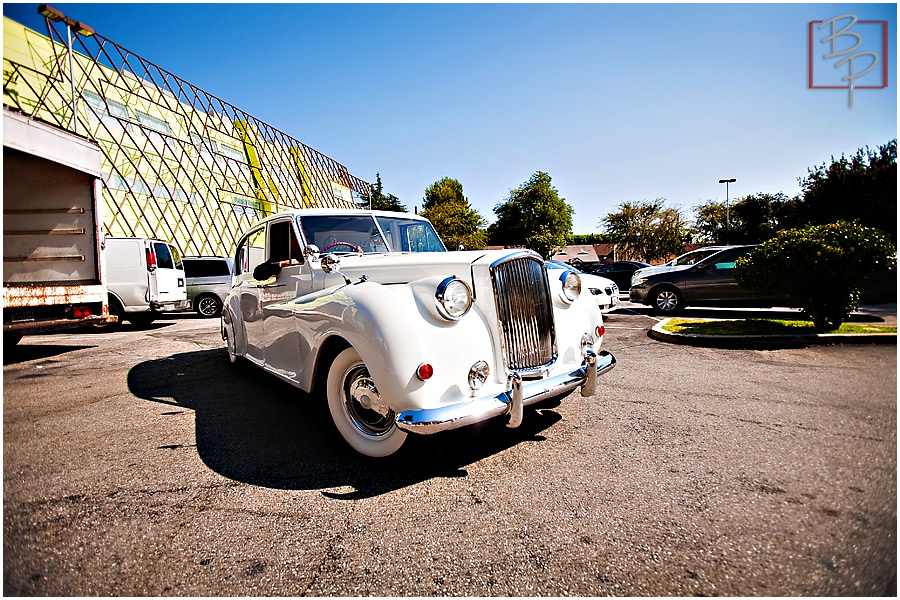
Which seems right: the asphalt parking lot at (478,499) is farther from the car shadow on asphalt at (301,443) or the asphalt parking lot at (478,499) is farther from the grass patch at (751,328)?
the grass patch at (751,328)

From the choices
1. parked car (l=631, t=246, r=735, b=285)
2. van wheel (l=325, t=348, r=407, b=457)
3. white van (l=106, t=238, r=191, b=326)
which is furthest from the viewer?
parked car (l=631, t=246, r=735, b=285)

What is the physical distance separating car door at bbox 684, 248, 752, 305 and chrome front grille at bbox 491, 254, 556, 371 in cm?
872

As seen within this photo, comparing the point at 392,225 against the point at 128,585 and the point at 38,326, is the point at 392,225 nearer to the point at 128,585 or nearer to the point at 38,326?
the point at 128,585

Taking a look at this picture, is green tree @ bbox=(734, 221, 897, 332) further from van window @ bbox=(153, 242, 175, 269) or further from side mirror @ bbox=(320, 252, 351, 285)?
van window @ bbox=(153, 242, 175, 269)

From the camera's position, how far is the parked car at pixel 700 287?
10.1 meters

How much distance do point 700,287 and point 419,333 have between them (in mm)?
9806

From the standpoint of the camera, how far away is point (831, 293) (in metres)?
6.31

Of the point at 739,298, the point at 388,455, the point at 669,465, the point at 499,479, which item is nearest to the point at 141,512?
the point at 388,455

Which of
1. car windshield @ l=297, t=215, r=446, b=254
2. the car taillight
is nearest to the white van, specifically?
car windshield @ l=297, t=215, r=446, b=254

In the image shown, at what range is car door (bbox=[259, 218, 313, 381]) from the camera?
146 inches

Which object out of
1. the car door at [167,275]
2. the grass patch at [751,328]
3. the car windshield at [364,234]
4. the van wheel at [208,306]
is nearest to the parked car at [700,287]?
the grass patch at [751,328]

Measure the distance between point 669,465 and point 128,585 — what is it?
109 inches

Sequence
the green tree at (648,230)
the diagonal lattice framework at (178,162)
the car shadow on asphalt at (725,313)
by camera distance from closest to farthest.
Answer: the car shadow on asphalt at (725,313) < the diagonal lattice framework at (178,162) < the green tree at (648,230)

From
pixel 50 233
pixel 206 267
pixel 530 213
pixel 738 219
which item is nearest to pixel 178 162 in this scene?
pixel 206 267
